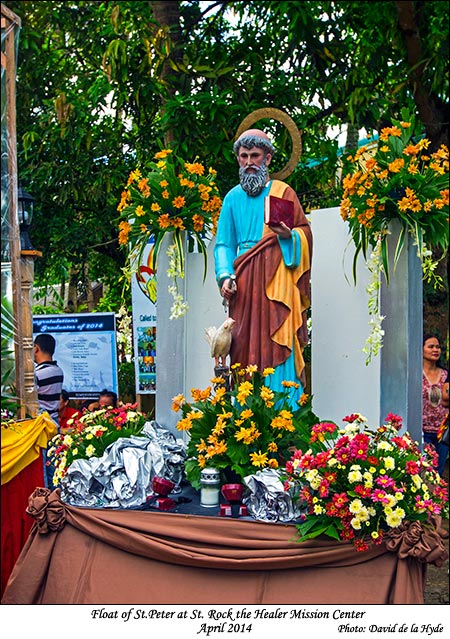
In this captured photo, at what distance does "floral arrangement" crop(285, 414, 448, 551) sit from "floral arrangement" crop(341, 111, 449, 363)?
3.52ft

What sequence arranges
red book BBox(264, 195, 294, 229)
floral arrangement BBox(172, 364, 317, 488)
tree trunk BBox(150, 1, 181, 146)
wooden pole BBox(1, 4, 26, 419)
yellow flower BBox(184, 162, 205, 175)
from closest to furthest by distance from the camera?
1. wooden pole BBox(1, 4, 26, 419)
2. floral arrangement BBox(172, 364, 317, 488)
3. red book BBox(264, 195, 294, 229)
4. yellow flower BBox(184, 162, 205, 175)
5. tree trunk BBox(150, 1, 181, 146)

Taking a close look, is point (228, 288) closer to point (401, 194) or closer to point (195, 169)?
point (195, 169)

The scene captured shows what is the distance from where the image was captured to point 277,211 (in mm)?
5199

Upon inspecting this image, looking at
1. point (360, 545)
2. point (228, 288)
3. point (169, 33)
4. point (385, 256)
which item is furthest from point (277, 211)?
point (169, 33)

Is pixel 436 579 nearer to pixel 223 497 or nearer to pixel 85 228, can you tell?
pixel 223 497

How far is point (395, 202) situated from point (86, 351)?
11.9ft

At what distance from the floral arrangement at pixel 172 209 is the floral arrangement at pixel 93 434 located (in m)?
0.77

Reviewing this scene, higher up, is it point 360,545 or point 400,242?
point 400,242

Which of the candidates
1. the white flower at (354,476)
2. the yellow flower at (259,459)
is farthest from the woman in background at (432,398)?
the white flower at (354,476)

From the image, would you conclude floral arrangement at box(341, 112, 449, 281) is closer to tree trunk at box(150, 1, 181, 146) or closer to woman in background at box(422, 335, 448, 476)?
woman in background at box(422, 335, 448, 476)

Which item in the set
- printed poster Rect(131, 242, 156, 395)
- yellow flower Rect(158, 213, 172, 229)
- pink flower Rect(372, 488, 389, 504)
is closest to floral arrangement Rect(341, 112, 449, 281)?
yellow flower Rect(158, 213, 172, 229)

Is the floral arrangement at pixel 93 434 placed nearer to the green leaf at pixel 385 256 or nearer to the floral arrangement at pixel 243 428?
the floral arrangement at pixel 243 428

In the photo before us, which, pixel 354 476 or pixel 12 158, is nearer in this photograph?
pixel 12 158

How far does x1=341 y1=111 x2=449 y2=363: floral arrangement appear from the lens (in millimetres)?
4922
